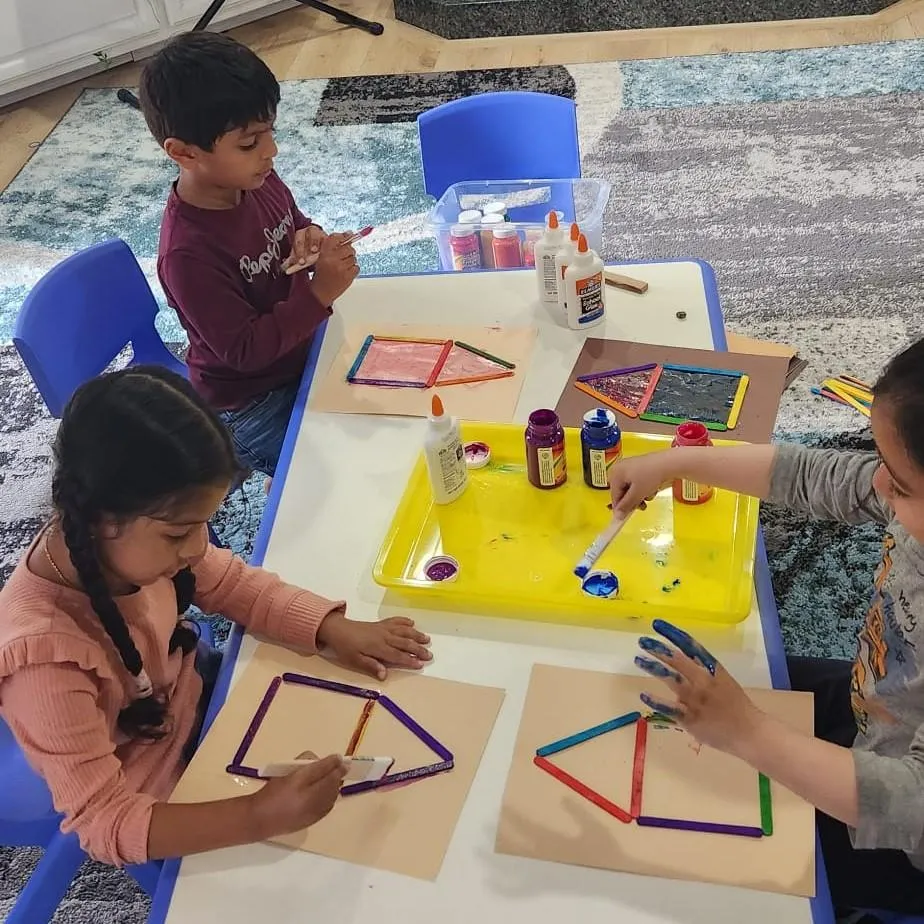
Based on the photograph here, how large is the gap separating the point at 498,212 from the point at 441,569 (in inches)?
40.1

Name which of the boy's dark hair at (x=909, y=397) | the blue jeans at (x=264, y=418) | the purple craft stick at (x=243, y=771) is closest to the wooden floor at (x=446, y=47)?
the blue jeans at (x=264, y=418)

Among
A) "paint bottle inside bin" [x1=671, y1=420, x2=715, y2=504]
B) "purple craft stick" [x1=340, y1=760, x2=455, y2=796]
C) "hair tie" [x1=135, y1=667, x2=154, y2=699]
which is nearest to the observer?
"purple craft stick" [x1=340, y1=760, x2=455, y2=796]

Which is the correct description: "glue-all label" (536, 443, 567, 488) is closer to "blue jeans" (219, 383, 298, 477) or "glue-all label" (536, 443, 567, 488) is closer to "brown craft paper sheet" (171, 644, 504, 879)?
"brown craft paper sheet" (171, 644, 504, 879)

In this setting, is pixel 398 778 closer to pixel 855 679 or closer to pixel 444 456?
pixel 444 456

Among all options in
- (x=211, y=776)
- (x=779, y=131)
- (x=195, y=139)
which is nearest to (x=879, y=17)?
(x=779, y=131)

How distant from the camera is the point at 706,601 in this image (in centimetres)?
101

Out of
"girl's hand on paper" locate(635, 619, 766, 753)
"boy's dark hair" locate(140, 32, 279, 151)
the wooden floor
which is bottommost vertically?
the wooden floor

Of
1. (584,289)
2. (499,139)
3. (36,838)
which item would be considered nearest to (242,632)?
(36,838)

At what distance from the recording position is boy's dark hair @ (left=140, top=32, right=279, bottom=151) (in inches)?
54.2

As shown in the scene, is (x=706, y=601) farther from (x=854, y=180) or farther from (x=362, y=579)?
(x=854, y=180)

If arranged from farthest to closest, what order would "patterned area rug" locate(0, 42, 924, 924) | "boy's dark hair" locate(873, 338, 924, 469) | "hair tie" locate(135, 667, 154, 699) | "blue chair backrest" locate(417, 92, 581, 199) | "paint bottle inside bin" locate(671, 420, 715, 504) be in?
1. "patterned area rug" locate(0, 42, 924, 924)
2. "blue chair backrest" locate(417, 92, 581, 199)
3. "paint bottle inside bin" locate(671, 420, 715, 504)
4. "hair tie" locate(135, 667, 154, 699)
5. "boy's dark hair" locate(873, 338, 924, 469)

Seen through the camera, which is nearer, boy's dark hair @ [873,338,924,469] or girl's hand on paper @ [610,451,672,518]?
boy's dark hair @ [873,338,924,469]

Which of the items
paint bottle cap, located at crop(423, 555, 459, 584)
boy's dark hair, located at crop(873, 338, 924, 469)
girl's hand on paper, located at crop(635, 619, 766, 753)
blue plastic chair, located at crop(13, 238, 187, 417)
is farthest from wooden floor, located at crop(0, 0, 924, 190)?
girl's hand on paper, located at crop(635, 619, 766, 753)

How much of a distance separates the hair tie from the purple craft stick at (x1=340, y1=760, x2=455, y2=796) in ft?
0.84
